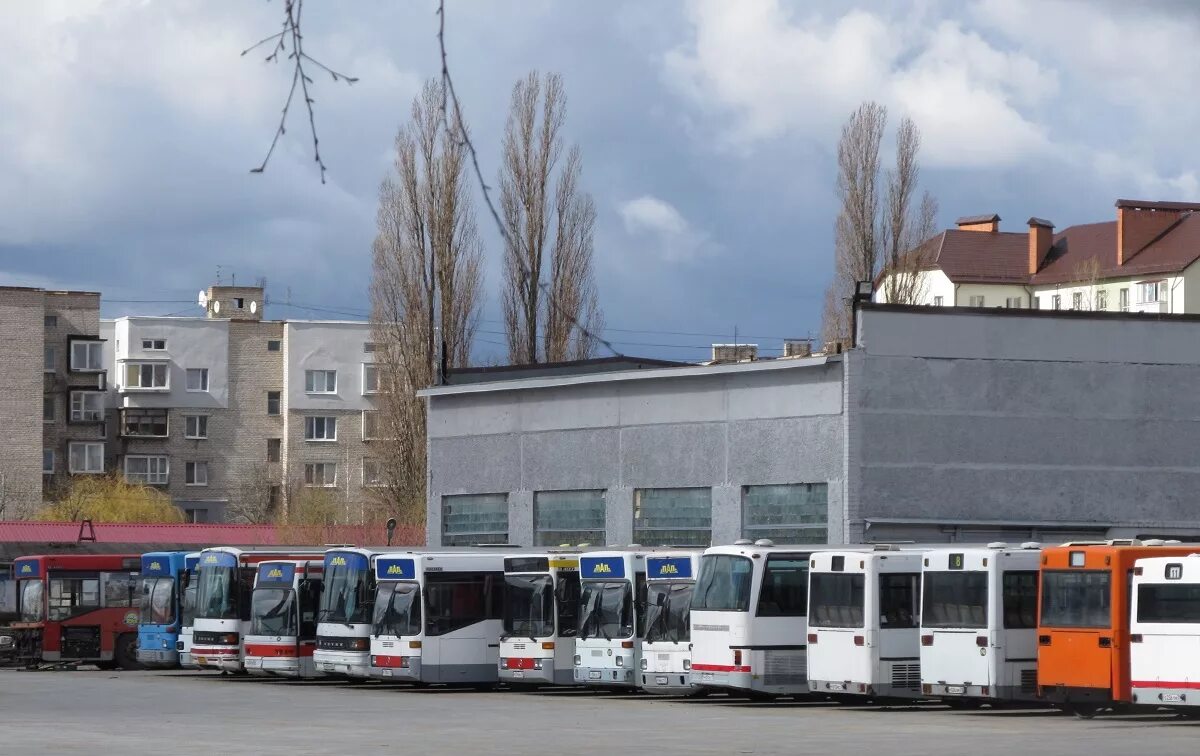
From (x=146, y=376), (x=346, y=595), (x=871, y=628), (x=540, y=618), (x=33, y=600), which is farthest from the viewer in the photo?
(x=146, y=376)

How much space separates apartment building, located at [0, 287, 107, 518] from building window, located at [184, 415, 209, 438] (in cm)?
519

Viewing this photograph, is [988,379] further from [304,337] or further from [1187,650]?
[304,337]

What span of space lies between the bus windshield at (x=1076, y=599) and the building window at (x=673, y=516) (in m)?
14.6

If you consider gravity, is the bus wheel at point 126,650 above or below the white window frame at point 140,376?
below

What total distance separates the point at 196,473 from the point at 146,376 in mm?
5489

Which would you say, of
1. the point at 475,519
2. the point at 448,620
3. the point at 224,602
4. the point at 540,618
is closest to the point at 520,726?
the point at 540,618

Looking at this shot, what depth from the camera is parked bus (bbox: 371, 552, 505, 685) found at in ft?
126

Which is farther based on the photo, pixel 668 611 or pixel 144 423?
pixel 144 423

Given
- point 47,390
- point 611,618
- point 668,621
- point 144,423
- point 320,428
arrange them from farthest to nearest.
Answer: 1. point 320,428
2. point 144,423
3. point 47,390
4. point 611,618
5. point 668,621

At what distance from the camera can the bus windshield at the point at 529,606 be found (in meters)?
37.3

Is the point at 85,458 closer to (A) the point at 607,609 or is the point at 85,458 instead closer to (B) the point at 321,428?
(B) the point at 321,428

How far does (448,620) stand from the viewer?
1513 inches

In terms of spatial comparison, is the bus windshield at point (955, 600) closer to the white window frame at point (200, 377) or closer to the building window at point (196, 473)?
the building window at point (196, 473)

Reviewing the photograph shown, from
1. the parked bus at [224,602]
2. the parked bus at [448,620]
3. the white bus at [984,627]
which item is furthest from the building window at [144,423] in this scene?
the white bus at [984,627]
